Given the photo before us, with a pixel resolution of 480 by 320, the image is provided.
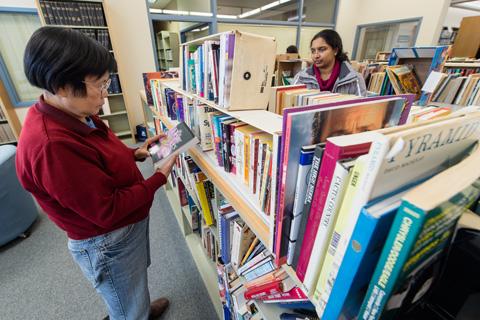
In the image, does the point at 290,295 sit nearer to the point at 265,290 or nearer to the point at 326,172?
the point at 265,290

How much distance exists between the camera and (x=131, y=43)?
3.90m

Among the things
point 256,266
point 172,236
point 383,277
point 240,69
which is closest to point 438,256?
point 383,277

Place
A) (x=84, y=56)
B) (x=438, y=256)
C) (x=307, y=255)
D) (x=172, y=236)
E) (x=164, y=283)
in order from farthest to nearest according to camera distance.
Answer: (x=172, y=236) < (x=164, y=283) < (x=84, y=56) < (x=307, y=255) < (x=438, y=256)

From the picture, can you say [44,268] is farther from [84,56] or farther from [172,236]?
[84,56]

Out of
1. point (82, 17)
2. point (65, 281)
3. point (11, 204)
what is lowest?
point (65, 281)

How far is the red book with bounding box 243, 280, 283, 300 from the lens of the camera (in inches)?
29.5

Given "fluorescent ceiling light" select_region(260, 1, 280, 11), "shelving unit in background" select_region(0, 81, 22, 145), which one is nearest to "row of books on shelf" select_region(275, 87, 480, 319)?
"shelving unit in background" select_region(0, 81, 22, 145)

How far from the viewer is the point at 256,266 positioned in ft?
2.96

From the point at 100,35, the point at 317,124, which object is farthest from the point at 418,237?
the point at 100,35

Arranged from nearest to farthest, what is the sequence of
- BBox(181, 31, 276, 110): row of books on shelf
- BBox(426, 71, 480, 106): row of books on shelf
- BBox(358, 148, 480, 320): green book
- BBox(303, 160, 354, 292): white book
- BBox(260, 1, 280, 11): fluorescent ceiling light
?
BBox(358, 148, 480, 320): green book
BBox(303, 160, 354, 292): white book
BBox(181, 31, 276, 110): row of books on shelf
BBox(426, 71, 480, 106): row of books on shelf
BBox(260, 1, 280, 11): fluorescent ceiling light

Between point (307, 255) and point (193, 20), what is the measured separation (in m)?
4.88

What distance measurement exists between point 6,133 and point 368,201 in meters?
5.04

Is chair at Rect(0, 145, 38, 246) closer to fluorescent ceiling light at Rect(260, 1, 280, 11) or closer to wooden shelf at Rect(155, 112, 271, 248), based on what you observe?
wooden shelf at Rect(155, 112, 271, 248)

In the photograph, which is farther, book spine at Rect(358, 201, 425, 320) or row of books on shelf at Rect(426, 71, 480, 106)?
row of books on shelf at Rect(426, 71, 480, 106)
